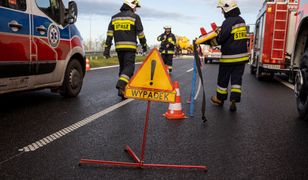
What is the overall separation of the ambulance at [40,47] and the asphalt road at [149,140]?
47 cm

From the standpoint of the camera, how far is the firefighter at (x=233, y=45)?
276 inches

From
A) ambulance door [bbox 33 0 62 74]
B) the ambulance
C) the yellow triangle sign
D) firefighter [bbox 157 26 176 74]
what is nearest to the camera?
the yellow triangle sign

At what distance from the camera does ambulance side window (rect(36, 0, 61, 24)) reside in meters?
6.28

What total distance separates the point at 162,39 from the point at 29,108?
877 centimetres

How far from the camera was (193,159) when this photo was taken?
3914 mm

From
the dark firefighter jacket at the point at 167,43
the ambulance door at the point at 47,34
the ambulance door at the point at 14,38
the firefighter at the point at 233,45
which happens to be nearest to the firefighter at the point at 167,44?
the dark firefighter jacket at the point at 167,43

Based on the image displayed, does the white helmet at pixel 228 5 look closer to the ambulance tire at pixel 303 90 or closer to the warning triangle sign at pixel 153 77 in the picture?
the ambulance tire at pixel 303 90

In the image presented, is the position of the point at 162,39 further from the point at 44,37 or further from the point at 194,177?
the point at 194,177

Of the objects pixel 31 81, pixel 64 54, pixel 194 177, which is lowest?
pixel 194 177

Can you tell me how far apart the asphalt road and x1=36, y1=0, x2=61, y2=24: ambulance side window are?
156cm

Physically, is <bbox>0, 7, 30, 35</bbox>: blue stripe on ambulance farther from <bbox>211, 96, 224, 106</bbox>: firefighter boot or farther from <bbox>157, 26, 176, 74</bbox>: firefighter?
<bbox>157, 26, 176, 74</bbox>: firefighter

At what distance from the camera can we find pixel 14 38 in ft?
18.0

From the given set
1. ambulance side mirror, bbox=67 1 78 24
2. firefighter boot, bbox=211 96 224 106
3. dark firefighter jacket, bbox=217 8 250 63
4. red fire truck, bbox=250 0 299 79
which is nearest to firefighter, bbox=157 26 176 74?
red fire truck, bbox=250 0 299 79

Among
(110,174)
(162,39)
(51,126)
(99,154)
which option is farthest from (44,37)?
(162,39)
